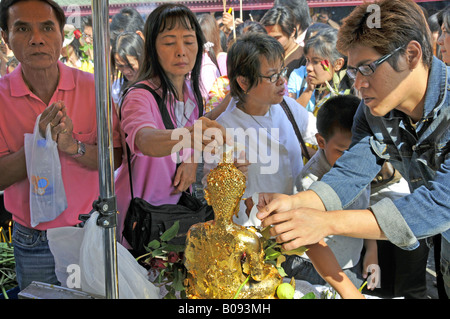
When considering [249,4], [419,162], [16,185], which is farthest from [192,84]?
[249,4]

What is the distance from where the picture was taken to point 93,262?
3.98ft

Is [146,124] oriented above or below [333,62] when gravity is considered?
below

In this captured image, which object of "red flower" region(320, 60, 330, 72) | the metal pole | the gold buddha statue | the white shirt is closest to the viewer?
the metal pole

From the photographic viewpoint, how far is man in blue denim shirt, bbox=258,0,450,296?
111 cm

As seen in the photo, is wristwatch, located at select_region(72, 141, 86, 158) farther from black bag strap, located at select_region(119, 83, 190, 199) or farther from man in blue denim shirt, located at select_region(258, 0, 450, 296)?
man in blue denim shirt, located at select_region(258, 0, 450, 296)

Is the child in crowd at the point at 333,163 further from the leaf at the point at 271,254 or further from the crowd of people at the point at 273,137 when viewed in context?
the leaf at the point at 271,254

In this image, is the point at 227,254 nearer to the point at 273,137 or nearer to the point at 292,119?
the point at 273,137

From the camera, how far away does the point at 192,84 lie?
1.96 meters

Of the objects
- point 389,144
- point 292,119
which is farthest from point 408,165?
point 292,119

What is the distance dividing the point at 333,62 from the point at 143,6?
2.10m

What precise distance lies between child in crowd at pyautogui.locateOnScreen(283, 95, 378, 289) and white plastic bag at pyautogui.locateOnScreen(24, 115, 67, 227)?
89cm

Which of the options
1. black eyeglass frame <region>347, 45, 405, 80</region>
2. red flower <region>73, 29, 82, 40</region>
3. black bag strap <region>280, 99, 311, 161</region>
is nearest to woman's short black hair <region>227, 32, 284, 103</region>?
black bag strap <region>280, 99, 311, 161</region>

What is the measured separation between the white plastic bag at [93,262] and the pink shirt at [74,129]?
33cm
